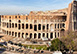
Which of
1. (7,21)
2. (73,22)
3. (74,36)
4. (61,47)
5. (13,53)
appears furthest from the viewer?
(7,21)

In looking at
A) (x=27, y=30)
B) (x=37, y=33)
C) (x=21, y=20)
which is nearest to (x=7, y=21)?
(x=21, y=20)

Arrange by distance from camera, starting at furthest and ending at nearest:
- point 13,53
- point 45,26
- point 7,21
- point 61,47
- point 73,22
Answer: point 7,21, point 45,26, point 73,22, point 61,47, point 13,53

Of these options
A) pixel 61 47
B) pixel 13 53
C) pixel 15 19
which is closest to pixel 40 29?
pixel 15 19

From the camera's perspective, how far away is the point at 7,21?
2482 inches

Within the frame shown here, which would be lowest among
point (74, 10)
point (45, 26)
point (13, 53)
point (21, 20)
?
point (13, 53)

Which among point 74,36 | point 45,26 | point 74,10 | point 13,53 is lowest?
point 13,53

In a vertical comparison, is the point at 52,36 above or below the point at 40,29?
below

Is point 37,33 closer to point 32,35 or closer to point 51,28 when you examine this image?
point 32,35

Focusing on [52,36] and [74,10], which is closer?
[74,10]

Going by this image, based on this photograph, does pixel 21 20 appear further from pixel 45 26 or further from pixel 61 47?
pixel 61 47

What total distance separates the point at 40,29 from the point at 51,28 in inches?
253

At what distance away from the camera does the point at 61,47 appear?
34.5 m

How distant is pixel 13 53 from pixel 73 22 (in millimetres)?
32751

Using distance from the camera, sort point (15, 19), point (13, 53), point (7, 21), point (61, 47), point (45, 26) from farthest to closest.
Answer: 1. point (7, 21)
2. point (15, 19)
3. point (45, 26)
4. point (61, 47)
5. point (13, 53)
